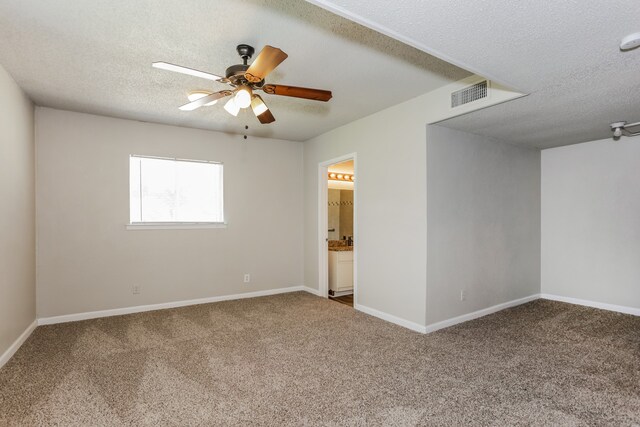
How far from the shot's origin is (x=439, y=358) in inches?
115

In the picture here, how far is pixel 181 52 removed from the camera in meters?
2.59

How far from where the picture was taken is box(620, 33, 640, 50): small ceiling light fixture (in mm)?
1900

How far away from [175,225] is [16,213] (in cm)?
171

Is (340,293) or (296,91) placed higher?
(296,91)

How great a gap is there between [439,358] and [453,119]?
2262mm

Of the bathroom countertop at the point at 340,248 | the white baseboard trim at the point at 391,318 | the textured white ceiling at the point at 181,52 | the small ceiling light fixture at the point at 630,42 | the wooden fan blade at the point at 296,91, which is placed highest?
the textured white ceiling at the point at 181,52

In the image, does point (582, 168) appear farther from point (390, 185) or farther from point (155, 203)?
point (155, 203)

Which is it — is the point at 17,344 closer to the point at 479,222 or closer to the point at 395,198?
the point at 395,198

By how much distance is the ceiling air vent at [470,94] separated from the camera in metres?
3.04

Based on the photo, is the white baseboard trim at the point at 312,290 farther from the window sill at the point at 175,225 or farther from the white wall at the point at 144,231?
the window sill at the point at 175,225

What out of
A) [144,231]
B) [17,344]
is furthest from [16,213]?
[144,231]

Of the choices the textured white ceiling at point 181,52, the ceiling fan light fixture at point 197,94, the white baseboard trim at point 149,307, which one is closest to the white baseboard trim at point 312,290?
the white baseboard trim at point 149,307

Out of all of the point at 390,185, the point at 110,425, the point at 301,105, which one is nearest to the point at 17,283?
the point at 110,425

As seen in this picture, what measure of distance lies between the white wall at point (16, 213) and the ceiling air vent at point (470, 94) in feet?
12.8
